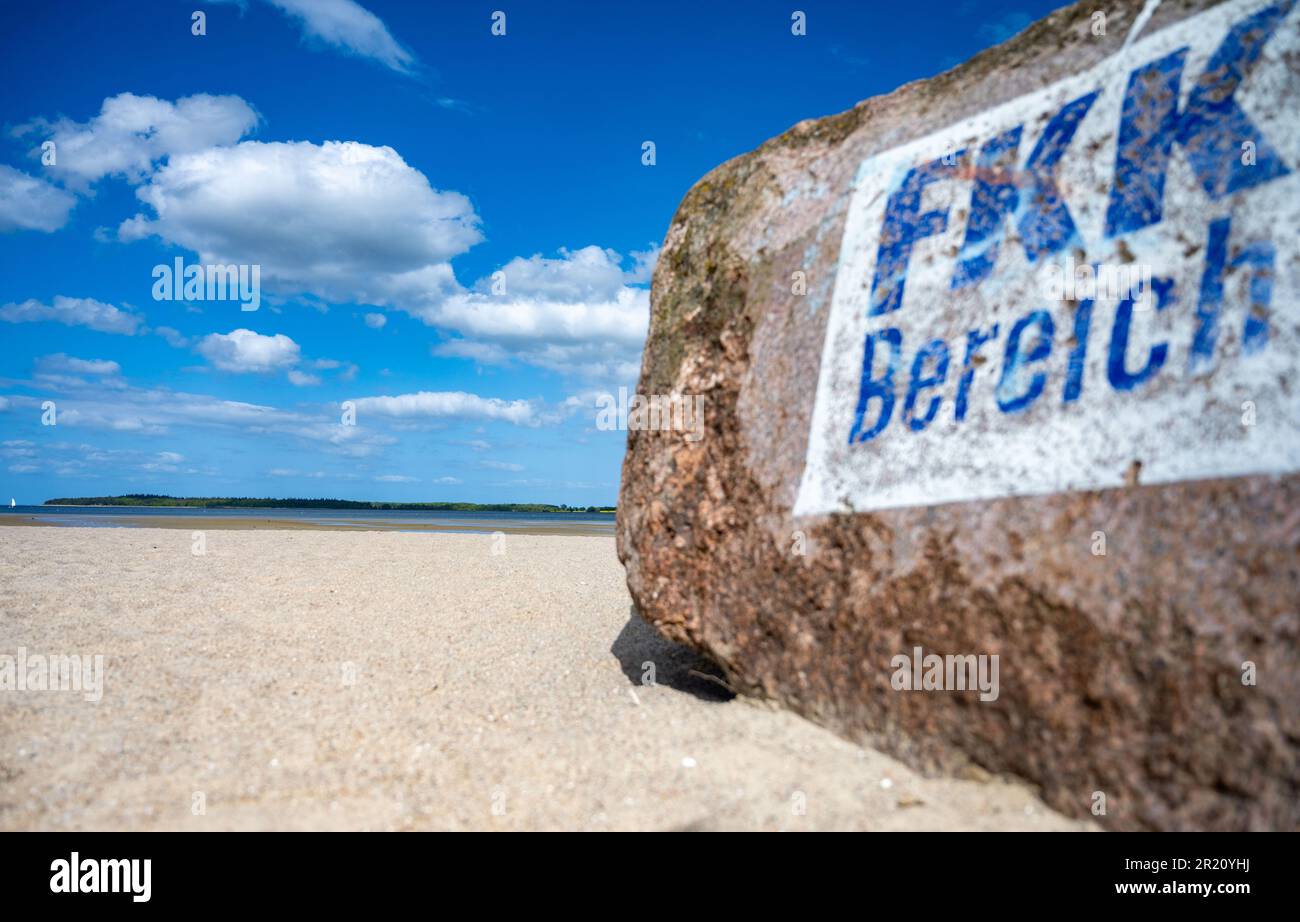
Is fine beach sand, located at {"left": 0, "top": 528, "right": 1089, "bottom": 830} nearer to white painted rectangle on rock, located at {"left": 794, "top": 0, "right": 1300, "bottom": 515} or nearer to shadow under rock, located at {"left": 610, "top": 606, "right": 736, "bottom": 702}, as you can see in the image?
shadow under rock, located at {"left": 610, "top": 606, "right": 736, "bottom": 702}

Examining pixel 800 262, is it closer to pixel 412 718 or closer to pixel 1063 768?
pixel 1063 768

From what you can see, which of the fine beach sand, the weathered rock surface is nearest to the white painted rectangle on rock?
the weathered rock surface

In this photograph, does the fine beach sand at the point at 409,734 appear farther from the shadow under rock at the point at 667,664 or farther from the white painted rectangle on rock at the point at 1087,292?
the white painted rectangle on rock at the point at 1087,292

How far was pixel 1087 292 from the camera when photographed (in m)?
3.12

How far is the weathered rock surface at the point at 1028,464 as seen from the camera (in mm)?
2500

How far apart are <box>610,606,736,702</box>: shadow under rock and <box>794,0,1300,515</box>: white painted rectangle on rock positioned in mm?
1426

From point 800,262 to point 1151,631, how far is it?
8.20 ft

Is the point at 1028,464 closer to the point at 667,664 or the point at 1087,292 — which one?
the point at 1087,292

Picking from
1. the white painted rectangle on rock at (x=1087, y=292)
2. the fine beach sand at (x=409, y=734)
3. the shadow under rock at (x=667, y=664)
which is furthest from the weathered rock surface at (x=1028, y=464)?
the shadow under rock at (x=667, y=664)

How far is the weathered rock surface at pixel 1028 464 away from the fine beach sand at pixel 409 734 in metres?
0.32

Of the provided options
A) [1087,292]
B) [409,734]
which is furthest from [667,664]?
[1087,292]

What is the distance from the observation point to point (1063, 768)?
2781 millimetres

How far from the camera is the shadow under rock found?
457cm

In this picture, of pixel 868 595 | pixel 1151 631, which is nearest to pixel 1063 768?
pixel 1151 631
